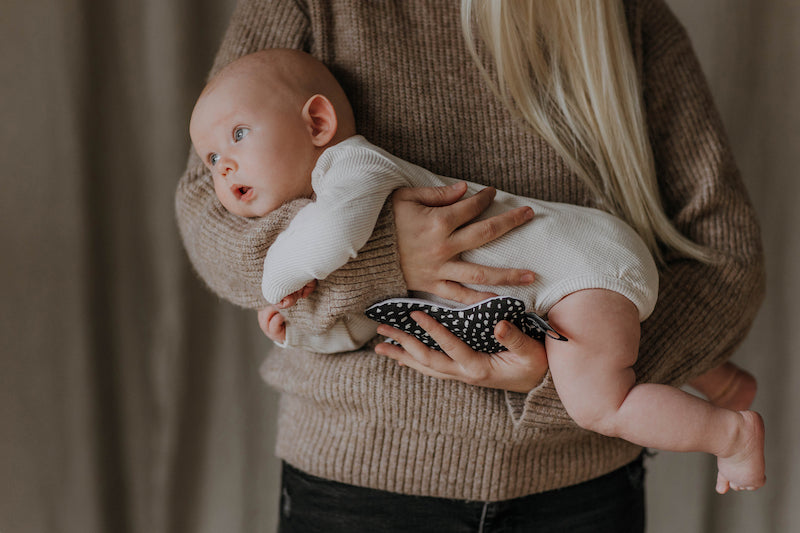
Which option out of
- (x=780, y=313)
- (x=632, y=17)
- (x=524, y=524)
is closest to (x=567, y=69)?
(x=632, y=17)

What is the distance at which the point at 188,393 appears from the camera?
175 cm

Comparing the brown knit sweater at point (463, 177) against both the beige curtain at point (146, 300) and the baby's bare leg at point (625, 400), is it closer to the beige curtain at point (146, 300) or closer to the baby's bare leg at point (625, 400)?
the baby's bare leg at point (625, 400)

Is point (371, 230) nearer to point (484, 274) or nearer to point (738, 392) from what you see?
point (484, 274)

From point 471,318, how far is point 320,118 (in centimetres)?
36

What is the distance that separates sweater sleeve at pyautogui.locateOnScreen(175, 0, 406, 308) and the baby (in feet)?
0.14

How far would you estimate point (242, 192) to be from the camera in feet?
3.18

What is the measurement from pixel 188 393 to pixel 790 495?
1539 millimetres

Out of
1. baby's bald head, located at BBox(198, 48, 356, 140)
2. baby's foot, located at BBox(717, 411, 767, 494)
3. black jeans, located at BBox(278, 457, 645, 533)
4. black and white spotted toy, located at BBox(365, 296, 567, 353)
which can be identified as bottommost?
black jeans, located at BBox(278, 457, 645, 533)

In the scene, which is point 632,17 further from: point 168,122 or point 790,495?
point 790,495

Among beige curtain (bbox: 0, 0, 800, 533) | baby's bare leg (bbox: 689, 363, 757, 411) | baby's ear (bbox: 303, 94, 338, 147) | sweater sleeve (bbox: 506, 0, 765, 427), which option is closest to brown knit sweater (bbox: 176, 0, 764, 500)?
sweater sleeve (bbox: 506, 0, 765, 427)

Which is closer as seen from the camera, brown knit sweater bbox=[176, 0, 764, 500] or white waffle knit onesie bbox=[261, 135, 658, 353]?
white waffle knit onesie bbox=[261, 135, 658, 353]

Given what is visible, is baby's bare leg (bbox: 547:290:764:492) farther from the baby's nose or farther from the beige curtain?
the beige curtain

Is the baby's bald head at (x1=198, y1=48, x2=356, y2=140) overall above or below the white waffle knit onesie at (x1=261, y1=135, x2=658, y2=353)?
above

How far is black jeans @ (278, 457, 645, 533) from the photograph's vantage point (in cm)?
106
